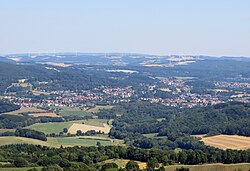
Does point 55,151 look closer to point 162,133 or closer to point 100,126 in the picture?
point 162,133

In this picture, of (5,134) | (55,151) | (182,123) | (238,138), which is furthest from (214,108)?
(55,151)

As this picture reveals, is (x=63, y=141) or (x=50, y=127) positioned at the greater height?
(x=63, y=141)

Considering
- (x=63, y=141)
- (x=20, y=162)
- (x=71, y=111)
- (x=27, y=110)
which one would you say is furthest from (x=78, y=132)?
(x=20, y=162)

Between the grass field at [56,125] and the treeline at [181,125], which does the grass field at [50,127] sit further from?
the treeline at [181,125]

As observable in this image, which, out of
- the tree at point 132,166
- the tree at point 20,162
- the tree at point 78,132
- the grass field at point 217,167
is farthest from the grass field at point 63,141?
the grass field at point 217,167

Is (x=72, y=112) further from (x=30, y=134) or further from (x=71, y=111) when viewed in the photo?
(x=30, y=134)

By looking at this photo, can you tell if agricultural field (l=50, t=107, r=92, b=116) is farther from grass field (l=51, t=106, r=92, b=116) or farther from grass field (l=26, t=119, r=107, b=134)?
grass field (l=26, t=119, r=107, b=134)

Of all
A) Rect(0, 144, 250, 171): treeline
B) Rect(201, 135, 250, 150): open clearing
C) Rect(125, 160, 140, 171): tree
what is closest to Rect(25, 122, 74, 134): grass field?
Rect(201, 135, 250, 150): open clearing

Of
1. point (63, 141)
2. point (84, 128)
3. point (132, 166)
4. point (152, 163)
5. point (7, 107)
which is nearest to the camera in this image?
point (132, 166)
